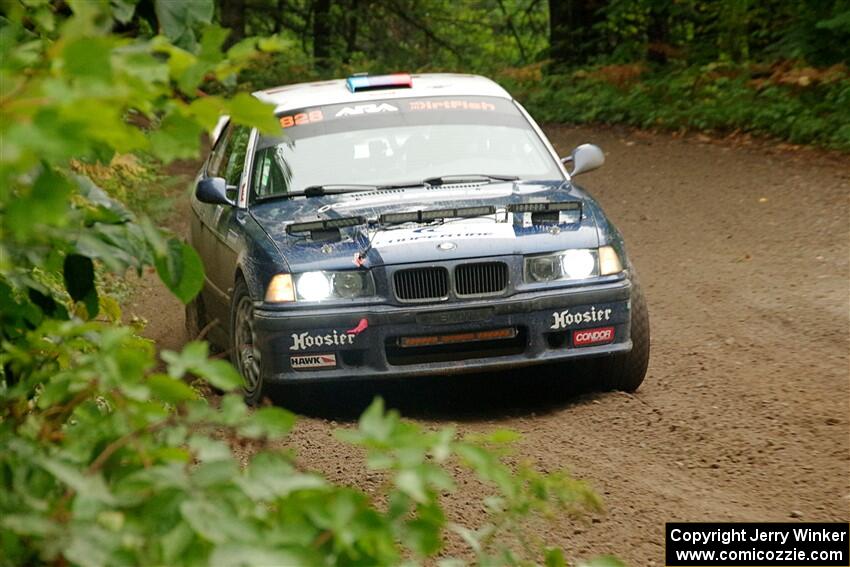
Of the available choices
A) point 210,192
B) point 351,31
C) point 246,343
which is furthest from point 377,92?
point 351,31

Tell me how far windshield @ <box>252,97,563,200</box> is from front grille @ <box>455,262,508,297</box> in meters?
1.25

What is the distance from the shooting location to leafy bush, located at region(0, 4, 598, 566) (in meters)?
1.78

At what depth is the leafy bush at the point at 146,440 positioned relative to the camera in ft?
5.82

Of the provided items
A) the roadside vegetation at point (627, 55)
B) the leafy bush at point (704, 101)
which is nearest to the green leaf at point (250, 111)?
the roadside vegetation at point (627, 55)

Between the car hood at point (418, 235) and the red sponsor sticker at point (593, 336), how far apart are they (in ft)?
1.50

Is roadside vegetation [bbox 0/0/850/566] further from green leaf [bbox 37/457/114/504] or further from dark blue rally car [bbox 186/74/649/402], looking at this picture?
dark blue rally car [bbox 186/74/649/402]

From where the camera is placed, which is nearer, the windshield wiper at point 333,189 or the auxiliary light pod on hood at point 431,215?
the auxiliary light pod on hood at point 431,215

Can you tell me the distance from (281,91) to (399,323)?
315cm

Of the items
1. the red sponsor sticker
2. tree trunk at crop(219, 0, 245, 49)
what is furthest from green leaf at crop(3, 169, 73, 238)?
tree trunk at crop(219, 0, 245, 49)

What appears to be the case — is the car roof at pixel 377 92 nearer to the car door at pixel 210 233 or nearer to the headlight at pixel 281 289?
the car door at pixel 210 233

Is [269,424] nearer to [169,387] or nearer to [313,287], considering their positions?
[169,387]

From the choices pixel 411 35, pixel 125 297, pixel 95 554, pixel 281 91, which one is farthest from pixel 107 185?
pixel 411 35

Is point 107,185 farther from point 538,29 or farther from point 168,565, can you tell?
point 538,29

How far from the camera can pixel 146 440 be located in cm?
215
